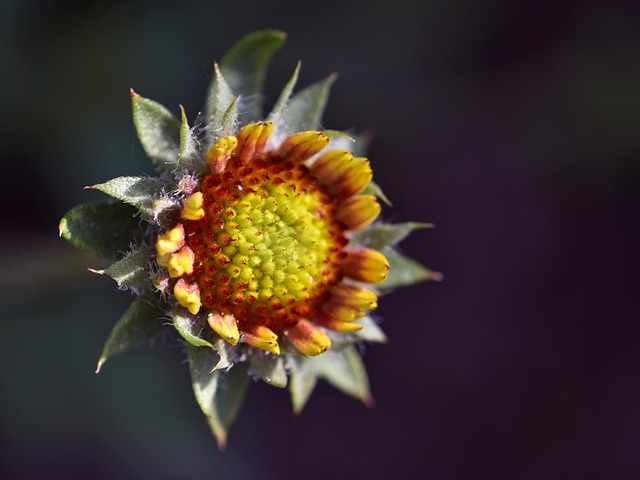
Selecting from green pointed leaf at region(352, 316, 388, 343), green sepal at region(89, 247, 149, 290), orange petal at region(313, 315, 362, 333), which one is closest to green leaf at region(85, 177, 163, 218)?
green sepal at region(89, 247, 149, 290)

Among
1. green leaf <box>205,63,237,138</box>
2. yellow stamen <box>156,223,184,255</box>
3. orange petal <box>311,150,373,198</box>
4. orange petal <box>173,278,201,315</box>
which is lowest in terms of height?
orange petal <box>173,278,201,315</box>

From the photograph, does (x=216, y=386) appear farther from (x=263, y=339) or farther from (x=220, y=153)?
(x=220, y=153)

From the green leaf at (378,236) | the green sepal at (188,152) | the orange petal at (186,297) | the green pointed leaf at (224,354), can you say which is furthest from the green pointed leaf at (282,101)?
the green pointed leaf at (224,354)

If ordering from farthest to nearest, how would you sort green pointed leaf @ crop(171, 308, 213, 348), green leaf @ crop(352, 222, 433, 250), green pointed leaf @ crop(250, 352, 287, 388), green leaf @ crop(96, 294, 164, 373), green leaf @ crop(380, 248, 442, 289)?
green leaf @ crop(380, 248, 442, 289)
green leaf @ crop(352, 222, 433, 250)
green pointed leaf @ crop(250, 352, 287, 388)
green leaf @ crop(96, 294, 164, 373)
green pointed leaf @ crop(171, 308, 213, 348)

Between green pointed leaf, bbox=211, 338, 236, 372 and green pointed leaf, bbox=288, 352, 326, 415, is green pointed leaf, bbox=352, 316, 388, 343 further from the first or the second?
green pointed leaf, bbox=211, 338, 236, 372

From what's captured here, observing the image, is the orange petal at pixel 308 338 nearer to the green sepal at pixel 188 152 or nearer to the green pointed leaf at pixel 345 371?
the green pointed leaf at pixel 345 371

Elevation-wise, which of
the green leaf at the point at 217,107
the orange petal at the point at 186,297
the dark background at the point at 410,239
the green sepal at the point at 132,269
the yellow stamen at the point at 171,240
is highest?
the green leaf at the point at 217,107
